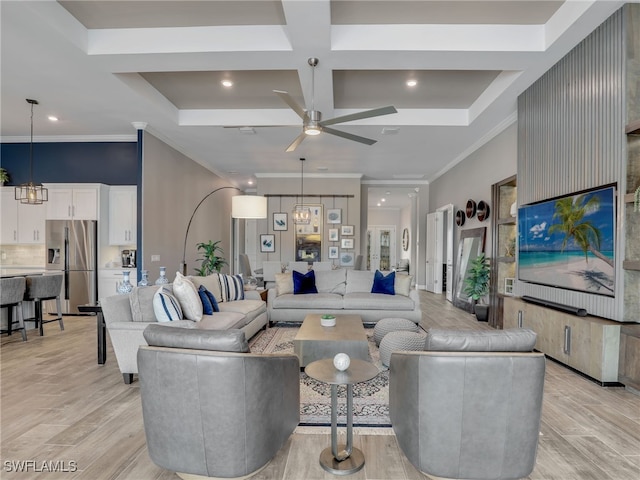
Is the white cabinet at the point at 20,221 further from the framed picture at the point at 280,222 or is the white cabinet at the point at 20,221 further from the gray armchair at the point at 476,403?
the gray armchair at the point at 476,403

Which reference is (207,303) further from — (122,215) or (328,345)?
(122,215)

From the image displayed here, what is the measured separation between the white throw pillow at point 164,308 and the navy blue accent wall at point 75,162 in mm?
3661

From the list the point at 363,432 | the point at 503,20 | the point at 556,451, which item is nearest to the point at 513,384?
the point at 556,451

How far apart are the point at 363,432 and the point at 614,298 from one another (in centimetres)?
251

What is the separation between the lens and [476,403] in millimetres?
1596

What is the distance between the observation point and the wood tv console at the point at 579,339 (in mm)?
2961

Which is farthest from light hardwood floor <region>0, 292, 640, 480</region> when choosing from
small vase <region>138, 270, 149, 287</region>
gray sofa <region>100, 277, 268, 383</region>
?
small vase <region>138, 270, 149, 287</region>

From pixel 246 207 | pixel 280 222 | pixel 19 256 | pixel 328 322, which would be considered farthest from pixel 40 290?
pixel 280 222

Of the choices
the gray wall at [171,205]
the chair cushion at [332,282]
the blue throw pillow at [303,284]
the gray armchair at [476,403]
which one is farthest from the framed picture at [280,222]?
the gray armchair at [476,403]

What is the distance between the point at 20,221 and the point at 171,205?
8.17 ft

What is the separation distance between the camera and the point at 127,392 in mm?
2949

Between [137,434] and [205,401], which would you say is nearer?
[205,401]

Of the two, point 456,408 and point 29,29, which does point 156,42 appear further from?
point 456,408

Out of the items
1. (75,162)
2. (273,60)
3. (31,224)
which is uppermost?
(273,60)
